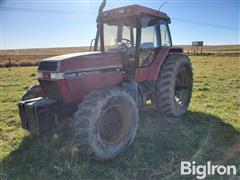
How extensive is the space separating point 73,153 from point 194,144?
209cm

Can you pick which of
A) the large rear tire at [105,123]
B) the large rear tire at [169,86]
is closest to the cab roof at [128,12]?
the large rear tire at [169,86]

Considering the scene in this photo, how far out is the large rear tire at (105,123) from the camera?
3195 mm

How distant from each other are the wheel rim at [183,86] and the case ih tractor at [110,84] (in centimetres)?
27

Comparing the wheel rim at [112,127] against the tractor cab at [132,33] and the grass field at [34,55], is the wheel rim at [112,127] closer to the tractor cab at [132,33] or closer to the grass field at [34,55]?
the tractor cab at [132,33]

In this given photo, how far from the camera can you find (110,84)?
4203mm

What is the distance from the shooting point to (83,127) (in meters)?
3.17

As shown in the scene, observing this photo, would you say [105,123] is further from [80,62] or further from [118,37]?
[118,37]

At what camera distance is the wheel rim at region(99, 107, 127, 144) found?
3633mm

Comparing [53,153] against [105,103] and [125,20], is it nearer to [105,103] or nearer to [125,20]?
[105,103]

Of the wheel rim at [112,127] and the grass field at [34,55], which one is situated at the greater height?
the grass field at [34,55]

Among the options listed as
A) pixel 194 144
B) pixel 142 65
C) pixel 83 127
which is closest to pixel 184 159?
pixel 194 144

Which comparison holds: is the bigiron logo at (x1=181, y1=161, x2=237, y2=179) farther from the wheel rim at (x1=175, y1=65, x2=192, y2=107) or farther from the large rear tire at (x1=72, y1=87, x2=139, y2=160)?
the wheel rim at (x1=175, y1=65, x2=192, y2=107)

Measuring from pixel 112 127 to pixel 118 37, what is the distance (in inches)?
84.8

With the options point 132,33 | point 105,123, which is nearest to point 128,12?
point 132,33
